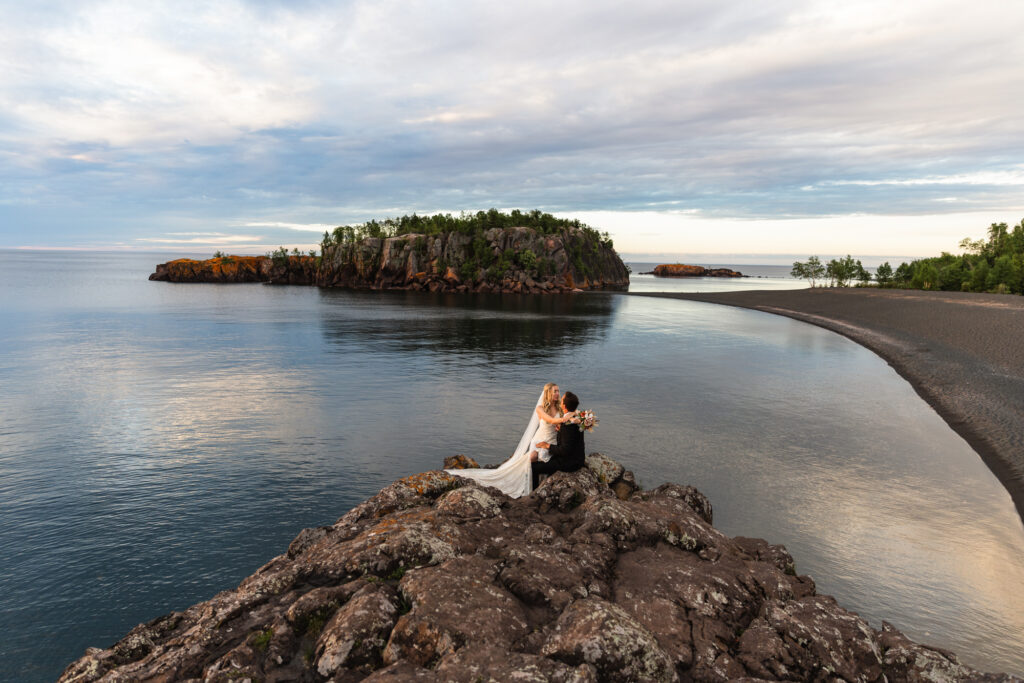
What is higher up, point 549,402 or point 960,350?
point 549,402

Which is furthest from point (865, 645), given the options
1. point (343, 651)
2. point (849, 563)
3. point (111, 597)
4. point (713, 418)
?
point (713, 418)

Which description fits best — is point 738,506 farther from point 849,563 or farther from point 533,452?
point 533,452

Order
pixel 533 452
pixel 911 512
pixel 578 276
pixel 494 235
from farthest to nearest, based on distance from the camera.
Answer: pixel 578 276 < pixel 494 235 < pixel 911 512 < pixel 533 452

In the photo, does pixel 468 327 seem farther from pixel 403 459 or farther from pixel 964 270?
pixel 964 270

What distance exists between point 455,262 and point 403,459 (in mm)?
135615

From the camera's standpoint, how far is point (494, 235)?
15575 centimetres

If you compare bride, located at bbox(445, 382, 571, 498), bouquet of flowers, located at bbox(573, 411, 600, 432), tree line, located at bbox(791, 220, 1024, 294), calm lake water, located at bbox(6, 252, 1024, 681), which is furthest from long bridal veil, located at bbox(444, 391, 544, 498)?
tree line, located at bbox(791, 220, 1024, 294)

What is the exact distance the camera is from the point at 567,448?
15.1m

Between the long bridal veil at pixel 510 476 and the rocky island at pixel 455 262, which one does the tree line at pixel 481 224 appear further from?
the long bridal veil at pixel 510 476

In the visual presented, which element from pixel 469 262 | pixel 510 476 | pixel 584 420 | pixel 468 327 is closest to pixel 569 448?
pixel 584 420

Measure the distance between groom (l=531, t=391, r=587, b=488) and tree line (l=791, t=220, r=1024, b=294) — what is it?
12218 centimetres

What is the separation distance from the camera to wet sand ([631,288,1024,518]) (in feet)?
79.0

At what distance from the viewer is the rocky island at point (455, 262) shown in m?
Result: 152

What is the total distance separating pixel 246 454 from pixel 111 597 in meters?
9.93
